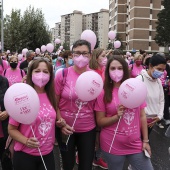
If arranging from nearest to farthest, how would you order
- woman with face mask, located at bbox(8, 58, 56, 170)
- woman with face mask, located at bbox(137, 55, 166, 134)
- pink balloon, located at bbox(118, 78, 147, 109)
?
woman with face mask, located at bbox(8, 58, 56, 170) < pink balloon, located at bbox(118, 78, 147, 109) < woman with face mask, located at bbox(137, 55, 166, 134)

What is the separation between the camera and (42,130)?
2.71 m

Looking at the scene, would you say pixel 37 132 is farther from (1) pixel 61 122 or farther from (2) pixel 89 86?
(2) pixel 89 86

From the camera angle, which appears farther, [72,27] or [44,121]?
[72,27]

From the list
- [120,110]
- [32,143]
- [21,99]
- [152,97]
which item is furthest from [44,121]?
[152,97]

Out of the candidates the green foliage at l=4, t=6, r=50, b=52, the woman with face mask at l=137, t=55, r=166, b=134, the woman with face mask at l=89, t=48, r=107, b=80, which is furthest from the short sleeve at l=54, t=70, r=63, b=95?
the green foliage at l=4, t=6, r=50, b=52

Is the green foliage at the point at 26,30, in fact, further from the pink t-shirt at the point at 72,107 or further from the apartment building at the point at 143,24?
the apartment building at the point at 143,24

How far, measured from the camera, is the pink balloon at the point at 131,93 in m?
2.80

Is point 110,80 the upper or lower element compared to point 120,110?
upper

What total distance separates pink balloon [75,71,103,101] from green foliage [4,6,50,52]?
25631mm

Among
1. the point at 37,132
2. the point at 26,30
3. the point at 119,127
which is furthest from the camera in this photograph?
the point at 26,30

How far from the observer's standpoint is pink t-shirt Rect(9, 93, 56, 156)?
8.80ft

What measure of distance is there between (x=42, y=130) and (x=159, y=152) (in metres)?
3.65

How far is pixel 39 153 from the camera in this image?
269 cm

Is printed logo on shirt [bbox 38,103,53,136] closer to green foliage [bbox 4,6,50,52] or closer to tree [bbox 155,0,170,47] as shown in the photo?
green foliage [bbox 4,6,50,52]
